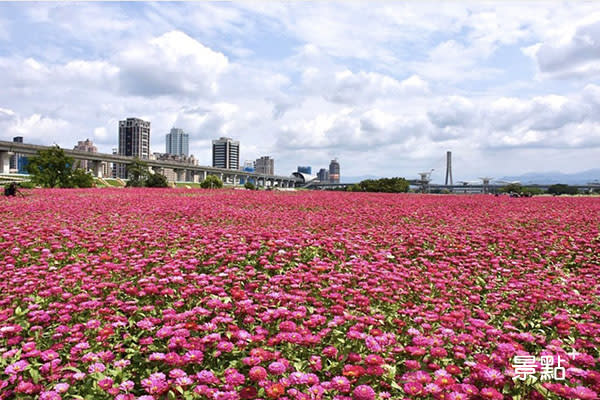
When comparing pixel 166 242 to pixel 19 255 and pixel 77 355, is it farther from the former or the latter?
pixel 77 355

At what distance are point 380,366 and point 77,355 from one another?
89.6 inches

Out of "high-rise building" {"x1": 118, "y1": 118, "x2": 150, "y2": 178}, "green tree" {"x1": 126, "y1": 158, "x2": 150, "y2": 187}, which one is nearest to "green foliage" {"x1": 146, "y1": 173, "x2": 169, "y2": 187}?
"green tree" {"x1": 126, "y1": 158, "x2": 150, "y2": 187}

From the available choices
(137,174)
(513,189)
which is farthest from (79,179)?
(513,189)

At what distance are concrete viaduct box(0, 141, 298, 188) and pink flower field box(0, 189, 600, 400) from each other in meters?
58.7

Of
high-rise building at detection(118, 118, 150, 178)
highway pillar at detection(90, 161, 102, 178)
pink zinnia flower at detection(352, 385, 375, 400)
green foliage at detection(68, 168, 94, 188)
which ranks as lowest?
pink zinnia flower at detection(352, 385, 375, 400)

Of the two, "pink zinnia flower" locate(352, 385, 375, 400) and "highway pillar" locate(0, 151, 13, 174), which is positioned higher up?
"highway pillar" locate(0, 151, 13, 174)

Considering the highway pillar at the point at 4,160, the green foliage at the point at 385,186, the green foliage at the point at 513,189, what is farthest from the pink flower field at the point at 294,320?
the highway pillar at the point at 4,160

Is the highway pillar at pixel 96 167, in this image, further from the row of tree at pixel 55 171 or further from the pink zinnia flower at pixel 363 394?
the pink zinnia flower at pixel 363 394

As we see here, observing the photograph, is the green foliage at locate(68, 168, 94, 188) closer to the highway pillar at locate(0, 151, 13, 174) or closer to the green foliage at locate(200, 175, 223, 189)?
the green foliage at locate(200, 175, 223, 189)

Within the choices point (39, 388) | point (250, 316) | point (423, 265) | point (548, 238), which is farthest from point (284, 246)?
point (548, 238)

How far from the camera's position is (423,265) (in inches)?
234

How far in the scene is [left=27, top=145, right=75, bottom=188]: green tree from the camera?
118 ft

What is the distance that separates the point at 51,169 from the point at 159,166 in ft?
218

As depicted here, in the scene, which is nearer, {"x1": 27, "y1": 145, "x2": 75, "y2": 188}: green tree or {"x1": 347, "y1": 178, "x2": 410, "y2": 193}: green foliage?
{"x1": 27, "y1": 145, "x2": 75, "y2": 188}: green tree
